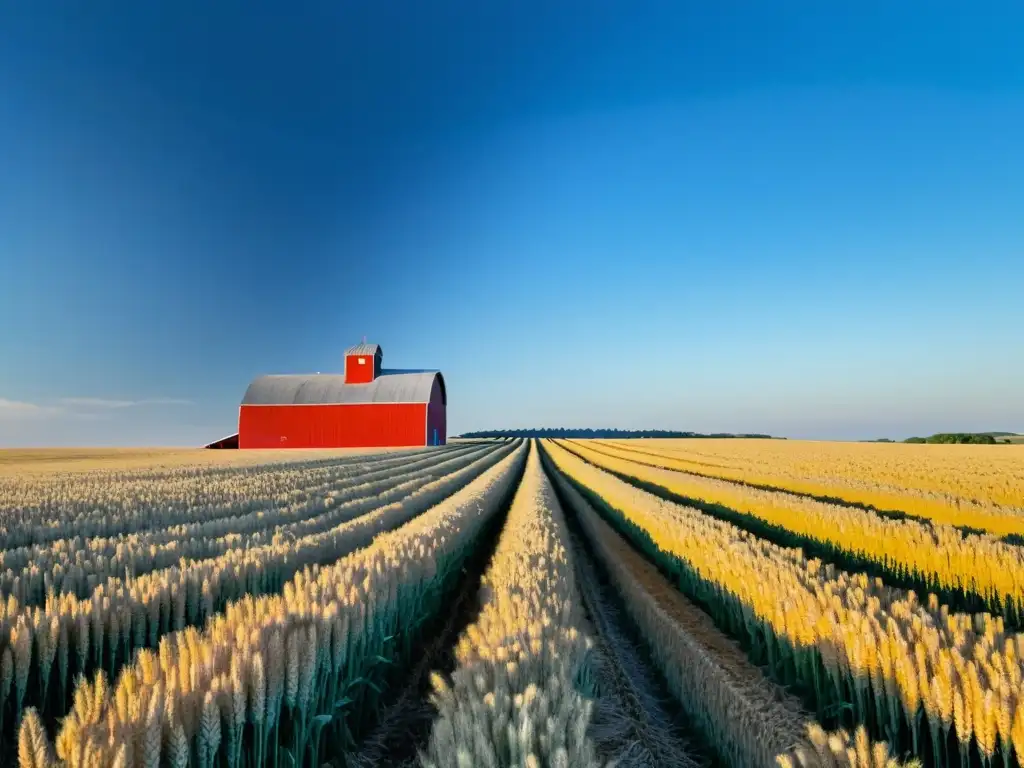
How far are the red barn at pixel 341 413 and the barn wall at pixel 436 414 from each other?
0.36 ft

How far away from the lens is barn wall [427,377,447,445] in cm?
5800

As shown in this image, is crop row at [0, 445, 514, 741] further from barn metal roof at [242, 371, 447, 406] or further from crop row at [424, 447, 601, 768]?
barn metal roof at [242, 371, 447, 406]

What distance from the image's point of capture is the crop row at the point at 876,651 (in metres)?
2.96

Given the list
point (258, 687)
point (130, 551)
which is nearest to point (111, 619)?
point (258, 687)

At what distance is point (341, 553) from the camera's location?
8266 mm

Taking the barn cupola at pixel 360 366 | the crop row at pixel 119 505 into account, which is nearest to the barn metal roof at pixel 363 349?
the barn cupola at pixel 360 366

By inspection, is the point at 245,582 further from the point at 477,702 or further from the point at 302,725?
the point at 477,702

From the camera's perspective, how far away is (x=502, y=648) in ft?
10.9

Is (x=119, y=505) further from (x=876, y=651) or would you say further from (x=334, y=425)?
(x=334, y=425)

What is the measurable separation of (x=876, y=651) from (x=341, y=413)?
57.8 meters

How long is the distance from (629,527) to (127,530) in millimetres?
9714

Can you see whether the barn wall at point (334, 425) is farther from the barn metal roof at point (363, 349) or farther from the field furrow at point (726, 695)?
the field furrow at point (726, 695)

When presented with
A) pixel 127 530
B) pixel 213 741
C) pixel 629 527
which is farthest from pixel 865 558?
pixel 127 530

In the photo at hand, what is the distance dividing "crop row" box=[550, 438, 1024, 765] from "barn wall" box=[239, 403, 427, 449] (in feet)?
169
